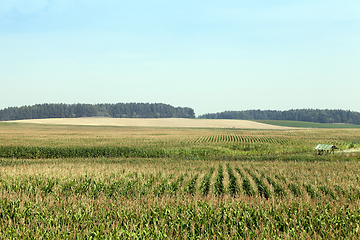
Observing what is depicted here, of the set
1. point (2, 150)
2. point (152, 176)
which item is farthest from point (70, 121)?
point (152, 176)

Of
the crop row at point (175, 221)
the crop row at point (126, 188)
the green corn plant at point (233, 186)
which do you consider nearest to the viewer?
the crop row at point (175, 221)

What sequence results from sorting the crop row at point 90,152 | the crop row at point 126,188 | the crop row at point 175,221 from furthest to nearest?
the crop row at point 90,152, the crop row at point 126,188, the crop row at point 175,221

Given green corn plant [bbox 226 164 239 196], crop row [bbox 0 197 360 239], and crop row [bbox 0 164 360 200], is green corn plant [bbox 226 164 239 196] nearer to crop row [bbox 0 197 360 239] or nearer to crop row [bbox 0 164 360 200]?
crop row [bbox 0 164 360 200]

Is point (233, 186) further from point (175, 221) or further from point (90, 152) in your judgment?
point (90, 152)

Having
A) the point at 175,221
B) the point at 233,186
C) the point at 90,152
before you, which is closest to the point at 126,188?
the point at 175,221

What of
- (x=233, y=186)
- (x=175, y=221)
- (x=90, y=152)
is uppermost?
(x=175, y=221)

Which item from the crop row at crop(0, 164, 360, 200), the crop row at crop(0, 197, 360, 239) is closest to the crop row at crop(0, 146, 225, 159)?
the crop row at crop(0, 164, 360, 200)

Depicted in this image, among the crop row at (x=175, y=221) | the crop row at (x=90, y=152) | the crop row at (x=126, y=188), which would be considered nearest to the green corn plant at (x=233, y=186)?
the crop row at (x=126, y=188)

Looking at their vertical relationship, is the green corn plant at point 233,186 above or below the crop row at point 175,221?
below

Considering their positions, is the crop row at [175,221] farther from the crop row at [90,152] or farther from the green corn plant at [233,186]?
the crop row at [90,152]

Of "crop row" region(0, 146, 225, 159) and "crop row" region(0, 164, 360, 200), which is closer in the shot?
"crop row" region(0, 164, 360, 200)

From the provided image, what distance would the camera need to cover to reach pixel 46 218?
8742mm

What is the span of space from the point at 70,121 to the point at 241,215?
141 m

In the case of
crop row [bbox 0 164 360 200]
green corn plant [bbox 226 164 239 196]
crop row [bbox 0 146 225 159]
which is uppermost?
crop row [bbox 0 164 360 200]
